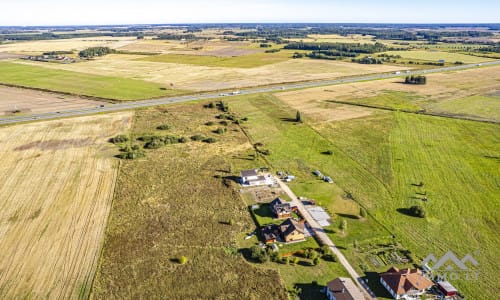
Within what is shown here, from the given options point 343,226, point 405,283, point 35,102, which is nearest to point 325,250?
point 343,226

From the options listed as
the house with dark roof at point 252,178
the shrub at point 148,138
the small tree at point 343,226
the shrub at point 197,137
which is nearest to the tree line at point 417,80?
the shrub at point 197,137

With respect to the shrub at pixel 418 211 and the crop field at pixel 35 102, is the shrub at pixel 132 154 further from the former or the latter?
the shrub at pixel 418 211

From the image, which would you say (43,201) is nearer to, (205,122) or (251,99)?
(205,122)

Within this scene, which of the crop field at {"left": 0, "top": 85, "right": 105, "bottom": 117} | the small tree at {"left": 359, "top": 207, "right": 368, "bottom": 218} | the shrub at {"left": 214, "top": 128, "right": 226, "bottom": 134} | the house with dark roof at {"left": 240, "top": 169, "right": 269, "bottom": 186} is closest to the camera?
the small tree at {"left": 359, "top": 207, "right": 368, "bottom": 218}

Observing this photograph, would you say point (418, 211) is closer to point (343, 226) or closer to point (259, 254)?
point (343, 226)

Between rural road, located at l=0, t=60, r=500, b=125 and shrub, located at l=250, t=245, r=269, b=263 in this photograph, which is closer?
shrub, located at l=250, t=245, r=269, b=263

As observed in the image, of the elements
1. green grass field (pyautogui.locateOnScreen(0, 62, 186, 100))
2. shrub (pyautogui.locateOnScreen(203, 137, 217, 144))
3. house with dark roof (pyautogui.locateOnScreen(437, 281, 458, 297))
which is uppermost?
green grass field (pyautogui.locateOnScreen(0, 62, 186, 100))

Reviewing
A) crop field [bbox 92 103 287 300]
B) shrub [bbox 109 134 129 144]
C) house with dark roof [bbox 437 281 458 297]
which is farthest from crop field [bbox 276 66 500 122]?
house with dark roof [bbox 437 281 458 297]

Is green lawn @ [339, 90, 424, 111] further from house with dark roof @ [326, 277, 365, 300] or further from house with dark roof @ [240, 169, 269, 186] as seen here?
house with dark roof @ [326, 277, 365, 300]
